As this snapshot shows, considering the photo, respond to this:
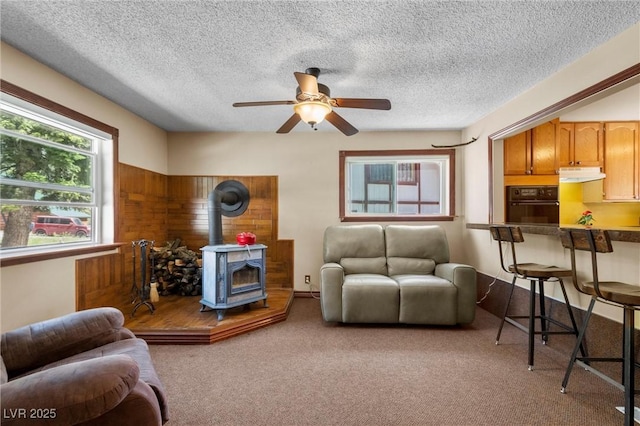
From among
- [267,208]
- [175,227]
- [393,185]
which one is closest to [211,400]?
[267,208]

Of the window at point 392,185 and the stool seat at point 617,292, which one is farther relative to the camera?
the window at point 392,185

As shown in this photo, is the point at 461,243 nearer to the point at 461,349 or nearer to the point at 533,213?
the point at 533,213

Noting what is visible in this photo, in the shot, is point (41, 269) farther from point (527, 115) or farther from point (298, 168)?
point (527, 115)

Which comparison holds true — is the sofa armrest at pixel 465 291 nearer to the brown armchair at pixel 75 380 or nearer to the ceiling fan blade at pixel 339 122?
the ceiling fan blade at pixel 339 122

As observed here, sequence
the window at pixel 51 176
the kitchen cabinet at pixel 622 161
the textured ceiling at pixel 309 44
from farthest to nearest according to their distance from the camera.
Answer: the kitchen cabinet at pixel 622 161
the window at pixel 51 176
the textured ceiling at pixel 309 44

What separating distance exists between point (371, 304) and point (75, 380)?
242 centimetres

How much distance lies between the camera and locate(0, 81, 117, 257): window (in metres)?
2.11

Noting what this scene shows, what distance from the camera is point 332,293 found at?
9.82 feet

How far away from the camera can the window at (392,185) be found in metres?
4.09

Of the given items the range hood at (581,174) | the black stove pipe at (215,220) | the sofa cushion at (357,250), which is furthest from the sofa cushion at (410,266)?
the black stove pipe at (215,220)

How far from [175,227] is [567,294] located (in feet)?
15.3

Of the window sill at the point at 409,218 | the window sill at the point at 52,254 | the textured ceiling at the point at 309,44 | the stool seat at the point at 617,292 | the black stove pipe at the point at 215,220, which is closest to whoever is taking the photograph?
the stool seat at the point at 617,292

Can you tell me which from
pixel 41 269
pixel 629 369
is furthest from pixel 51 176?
pixel 629 369

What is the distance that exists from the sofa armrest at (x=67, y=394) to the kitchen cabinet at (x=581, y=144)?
481 centimetres
